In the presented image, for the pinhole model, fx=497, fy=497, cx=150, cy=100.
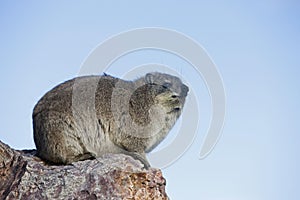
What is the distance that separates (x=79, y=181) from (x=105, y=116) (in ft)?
9.31

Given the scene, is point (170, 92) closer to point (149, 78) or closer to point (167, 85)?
point (167, 85)

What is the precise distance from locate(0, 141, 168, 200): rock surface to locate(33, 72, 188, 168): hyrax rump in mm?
1529

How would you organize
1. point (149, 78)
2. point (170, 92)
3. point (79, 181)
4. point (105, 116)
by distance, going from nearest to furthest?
point (79, 181) → point (105, 116) → point (170, 92) → point (149, 78)

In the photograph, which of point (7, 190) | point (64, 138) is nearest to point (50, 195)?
point (7, 190)

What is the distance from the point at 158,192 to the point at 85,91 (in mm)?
3169

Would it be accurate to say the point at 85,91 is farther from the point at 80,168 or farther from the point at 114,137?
the point at 80,168

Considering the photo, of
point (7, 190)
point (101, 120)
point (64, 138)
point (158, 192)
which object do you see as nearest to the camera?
point (7, 190)

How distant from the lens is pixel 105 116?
9812mm

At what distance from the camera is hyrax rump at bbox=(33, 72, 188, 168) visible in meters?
9.06

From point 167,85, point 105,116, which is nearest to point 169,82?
point 167,85

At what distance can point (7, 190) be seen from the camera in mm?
6863

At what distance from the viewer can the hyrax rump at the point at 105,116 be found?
9.06 meters

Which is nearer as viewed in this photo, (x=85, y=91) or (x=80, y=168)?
(x=80, y=168)

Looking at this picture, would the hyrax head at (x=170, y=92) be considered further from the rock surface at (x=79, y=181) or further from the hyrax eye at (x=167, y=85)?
the rock surface at (x=79, y=181)
